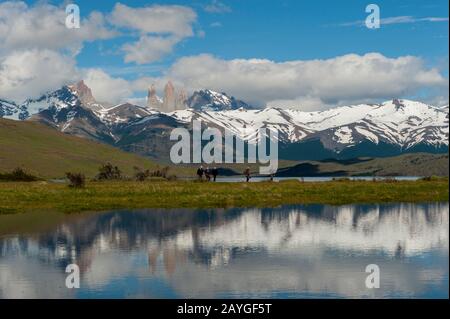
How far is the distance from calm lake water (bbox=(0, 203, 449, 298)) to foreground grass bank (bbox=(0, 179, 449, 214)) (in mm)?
12771

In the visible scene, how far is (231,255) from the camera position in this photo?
3916 cm

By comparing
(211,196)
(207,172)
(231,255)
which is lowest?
(231,255)

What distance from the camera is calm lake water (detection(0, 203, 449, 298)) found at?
29.9 metres

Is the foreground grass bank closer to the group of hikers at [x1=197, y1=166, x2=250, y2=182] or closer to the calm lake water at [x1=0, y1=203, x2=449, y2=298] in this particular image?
the calm lake water at [x1=0, y1=203, x2=449, y2=298]

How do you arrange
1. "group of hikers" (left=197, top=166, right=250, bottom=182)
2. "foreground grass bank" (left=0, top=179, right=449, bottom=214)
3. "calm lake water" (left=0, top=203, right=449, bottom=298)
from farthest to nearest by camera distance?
"group of hikers" (left=197, top=166, right=250, bottom=182) → "foreground grass bank" (left=0, top=179, right=449, bottom=214) → "calm lake water" (left=0, top=203, right=449, bottom=298)

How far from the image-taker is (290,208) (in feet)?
235

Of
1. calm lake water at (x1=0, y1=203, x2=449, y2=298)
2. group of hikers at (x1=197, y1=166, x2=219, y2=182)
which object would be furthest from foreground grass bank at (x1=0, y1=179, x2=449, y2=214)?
group of hikers at (x1=197, y1=166, x2=219, y2=182)

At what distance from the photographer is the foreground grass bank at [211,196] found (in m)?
76.4

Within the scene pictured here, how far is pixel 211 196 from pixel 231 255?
4261 centimetres

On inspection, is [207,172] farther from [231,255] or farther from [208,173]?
[231,255]

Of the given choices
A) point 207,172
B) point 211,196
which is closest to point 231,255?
point 211,196

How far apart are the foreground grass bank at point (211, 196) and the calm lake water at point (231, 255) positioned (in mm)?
12771

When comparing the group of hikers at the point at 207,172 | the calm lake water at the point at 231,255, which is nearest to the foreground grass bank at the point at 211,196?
the calm lake water at the point at 231,255
